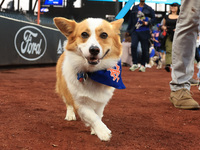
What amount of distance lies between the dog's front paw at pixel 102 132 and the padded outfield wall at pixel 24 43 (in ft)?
18.2

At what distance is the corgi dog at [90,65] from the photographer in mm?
2049

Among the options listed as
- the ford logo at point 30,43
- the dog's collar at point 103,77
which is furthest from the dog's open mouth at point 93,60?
the ford logo at point 30,43

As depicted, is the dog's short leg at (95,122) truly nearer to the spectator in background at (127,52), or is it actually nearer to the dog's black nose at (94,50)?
the dog's black nose at (94,50)

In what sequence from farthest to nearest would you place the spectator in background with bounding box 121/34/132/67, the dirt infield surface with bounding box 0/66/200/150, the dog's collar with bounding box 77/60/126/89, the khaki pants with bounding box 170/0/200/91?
the spectator in background with bounding box 121/34/132/67 < the khaki pants with bounding box 170/0/200/91 < the dog's collar with bounding box 77/60/126/89 < the dirt infield surface with bounding box 0/66/200/150

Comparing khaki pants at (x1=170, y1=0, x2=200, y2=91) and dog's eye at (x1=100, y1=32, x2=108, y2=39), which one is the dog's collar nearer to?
dog's eye at (x1=100, y1=32, x2=108, y2=39)

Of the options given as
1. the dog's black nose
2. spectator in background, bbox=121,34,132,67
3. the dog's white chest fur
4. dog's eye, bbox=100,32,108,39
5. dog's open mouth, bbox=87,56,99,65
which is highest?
dog's eye, bbox=100,32,108,39

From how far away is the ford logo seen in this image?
298 inches

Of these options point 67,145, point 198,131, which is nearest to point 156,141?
point 198,131

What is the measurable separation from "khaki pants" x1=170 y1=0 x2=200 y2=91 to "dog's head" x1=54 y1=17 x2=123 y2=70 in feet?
3.12

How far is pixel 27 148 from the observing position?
5.70 feet

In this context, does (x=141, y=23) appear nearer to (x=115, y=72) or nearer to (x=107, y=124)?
(x=115, y=72)

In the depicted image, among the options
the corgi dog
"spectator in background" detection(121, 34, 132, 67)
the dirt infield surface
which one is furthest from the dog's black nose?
"spectator in background" detection(121, 34, 132, 67)

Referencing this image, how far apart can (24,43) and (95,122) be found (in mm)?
6265

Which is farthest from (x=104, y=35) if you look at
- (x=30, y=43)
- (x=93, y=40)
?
(x=30, y=43)
